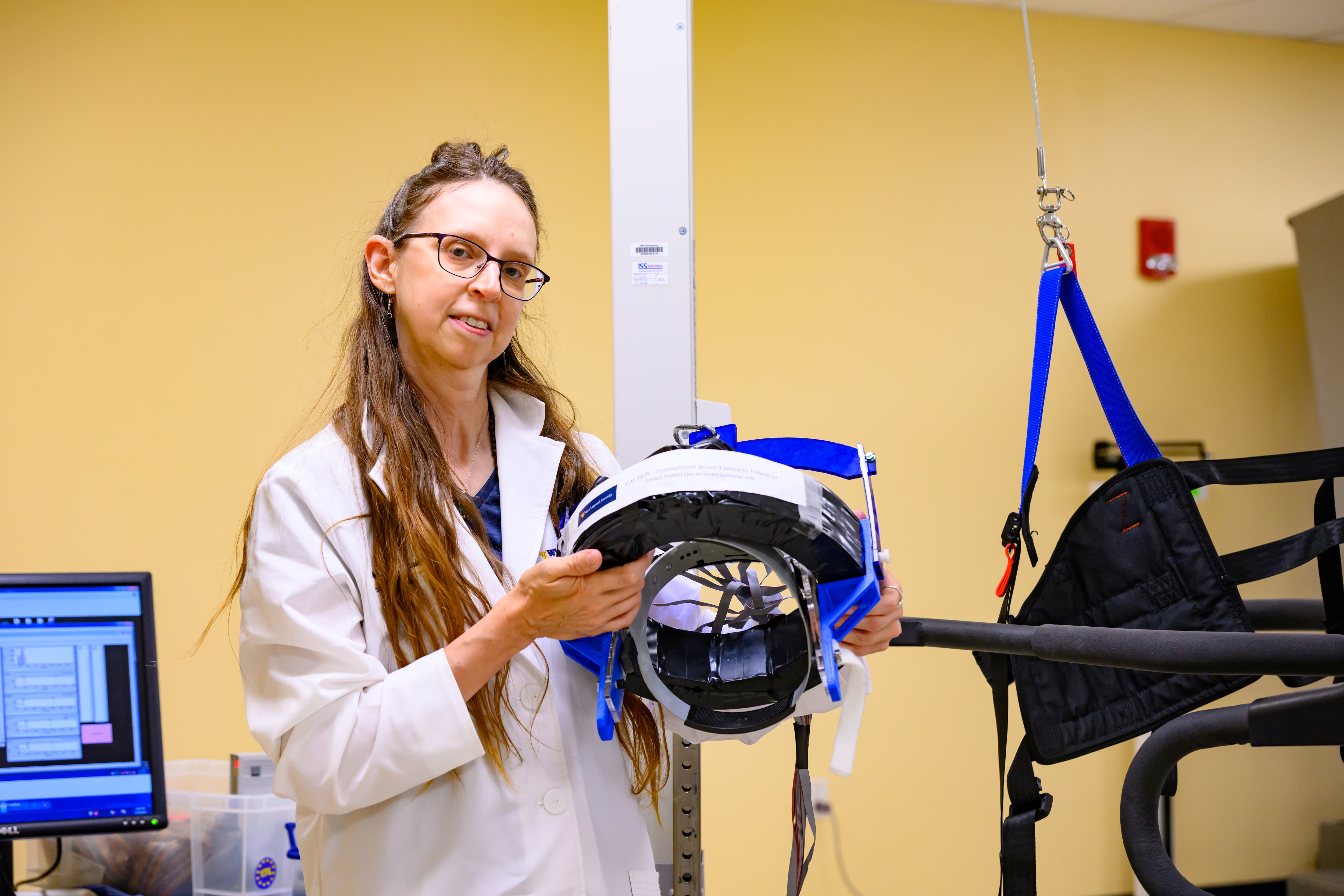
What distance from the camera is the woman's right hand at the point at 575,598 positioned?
82cm

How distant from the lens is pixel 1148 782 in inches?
34.1

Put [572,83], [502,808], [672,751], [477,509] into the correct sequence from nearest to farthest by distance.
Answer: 1. [502,808]
2. [477,509]
3. [672,751]
4. [572,83]

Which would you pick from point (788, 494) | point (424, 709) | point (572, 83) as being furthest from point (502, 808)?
point (572, 83)

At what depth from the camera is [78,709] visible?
1.50 meters

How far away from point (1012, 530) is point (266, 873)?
4.33ft

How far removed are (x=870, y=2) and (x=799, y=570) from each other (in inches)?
98.6

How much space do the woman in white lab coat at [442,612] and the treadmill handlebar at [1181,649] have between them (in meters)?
0.16

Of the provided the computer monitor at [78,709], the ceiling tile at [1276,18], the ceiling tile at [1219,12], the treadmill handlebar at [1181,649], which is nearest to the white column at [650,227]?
the treadmill handlebar at [1181,649]

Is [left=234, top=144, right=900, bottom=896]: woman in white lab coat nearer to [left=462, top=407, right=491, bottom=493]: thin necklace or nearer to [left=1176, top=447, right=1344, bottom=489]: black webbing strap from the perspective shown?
[left=462, top=407, right=491, bottom=493]: thin necklace

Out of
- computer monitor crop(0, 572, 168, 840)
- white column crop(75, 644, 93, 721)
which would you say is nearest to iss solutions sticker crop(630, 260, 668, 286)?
computer monitor crop(0, 572, 168, 840)

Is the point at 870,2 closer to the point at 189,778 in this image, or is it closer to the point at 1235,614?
the point at 1235,614

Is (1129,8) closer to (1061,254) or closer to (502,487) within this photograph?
(1061,254)

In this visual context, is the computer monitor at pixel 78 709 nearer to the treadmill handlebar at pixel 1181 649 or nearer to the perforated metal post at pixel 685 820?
the perforated metal post at pixel 685 820

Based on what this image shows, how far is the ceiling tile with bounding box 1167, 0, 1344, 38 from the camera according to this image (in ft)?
9.48
